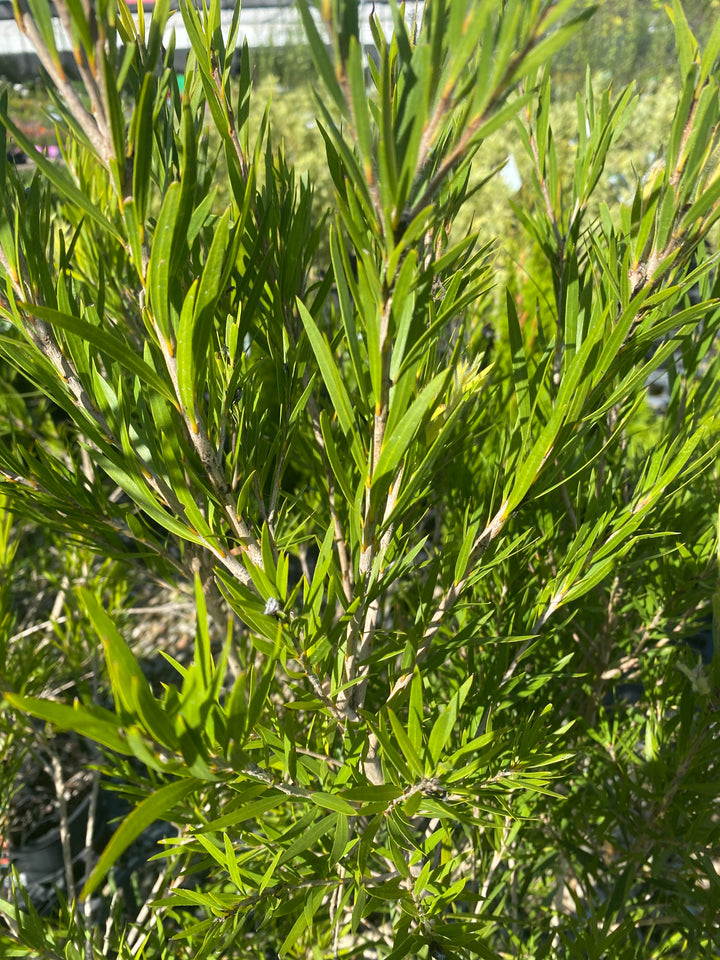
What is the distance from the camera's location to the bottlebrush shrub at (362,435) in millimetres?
201

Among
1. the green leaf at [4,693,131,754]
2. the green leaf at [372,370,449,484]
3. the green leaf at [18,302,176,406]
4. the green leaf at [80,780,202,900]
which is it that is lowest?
the green leaf at [80,780,202,900]

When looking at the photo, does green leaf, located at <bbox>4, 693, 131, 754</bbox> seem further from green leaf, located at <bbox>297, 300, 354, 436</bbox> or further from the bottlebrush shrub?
green leaf, located at <bbox>297, 300, 354, 436</bbox>

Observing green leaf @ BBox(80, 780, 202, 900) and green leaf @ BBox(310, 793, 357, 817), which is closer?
green leaf @ BBox(80, 780, 202, 900)

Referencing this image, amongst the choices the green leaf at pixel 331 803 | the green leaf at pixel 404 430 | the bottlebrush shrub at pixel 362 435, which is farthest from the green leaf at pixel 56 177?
the green leaf at pixel 331 803

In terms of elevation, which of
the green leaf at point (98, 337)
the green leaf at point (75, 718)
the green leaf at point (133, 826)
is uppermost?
the green leaf at point (98, 337)

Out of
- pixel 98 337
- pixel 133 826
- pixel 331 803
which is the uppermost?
pixel 98 337

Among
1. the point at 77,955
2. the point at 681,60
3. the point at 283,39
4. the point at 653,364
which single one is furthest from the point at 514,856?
the point at 283,39

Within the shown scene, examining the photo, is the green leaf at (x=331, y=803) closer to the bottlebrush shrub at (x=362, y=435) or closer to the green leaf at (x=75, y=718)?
the bottlebrush shrub at (x=362, y=435)

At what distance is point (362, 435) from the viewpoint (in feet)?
1.07

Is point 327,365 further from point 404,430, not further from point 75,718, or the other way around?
point 75,718

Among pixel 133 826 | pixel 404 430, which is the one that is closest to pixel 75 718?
pixel 133 826

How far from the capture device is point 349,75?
0.18m

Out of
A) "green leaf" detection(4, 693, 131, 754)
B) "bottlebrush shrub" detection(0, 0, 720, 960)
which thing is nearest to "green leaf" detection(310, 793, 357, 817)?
"bottlebrush shrub" detection(0, 0, 720, 960)

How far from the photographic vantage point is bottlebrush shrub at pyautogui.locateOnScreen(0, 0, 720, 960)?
7.9 inches
